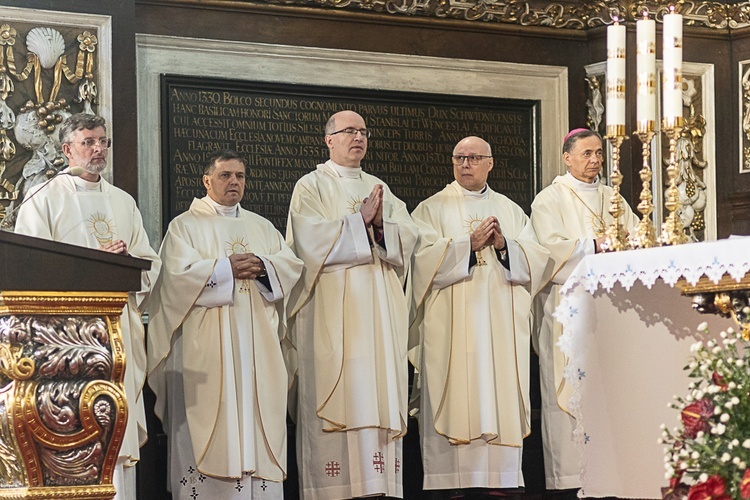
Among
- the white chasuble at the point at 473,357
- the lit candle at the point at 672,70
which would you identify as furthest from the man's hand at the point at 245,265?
the lit candle at the point at 672,70

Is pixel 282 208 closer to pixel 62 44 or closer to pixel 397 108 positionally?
pixel 397 108

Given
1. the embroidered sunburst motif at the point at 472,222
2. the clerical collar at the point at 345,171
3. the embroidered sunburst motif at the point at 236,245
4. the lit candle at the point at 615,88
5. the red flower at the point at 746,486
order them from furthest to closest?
the embroidered sunburst motif at the point at 472,222
the clerical collar at the point at 345,171
the embroidered sunburst motif at the point at 236,245
the lit candle at the point at 615,88
the red flower at the point at 746,486

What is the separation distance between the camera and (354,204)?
8031mm

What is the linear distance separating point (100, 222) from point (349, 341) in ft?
5.18

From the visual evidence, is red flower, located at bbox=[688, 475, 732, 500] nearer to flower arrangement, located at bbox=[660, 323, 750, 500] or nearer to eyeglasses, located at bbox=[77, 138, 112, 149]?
flower arrangement, located at bbox=[660, 323, 750, 500]

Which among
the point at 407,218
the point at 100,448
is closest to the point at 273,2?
the point at 407,218

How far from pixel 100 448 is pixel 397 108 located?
5.15m

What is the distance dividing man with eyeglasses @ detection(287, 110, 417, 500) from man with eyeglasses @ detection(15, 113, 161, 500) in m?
0.96

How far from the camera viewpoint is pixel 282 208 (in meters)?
9.13

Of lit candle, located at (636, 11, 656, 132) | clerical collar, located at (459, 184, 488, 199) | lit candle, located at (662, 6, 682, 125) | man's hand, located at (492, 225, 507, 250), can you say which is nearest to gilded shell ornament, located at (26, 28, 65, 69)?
clerical collar, located at (459, 184, 488, 199)

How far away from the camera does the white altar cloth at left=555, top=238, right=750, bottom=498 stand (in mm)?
6270

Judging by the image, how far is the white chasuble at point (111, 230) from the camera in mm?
7086

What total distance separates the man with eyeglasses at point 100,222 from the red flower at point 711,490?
147 inches

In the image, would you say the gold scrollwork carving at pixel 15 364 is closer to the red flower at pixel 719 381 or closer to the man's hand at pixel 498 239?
the red flower at pixel 719 381
